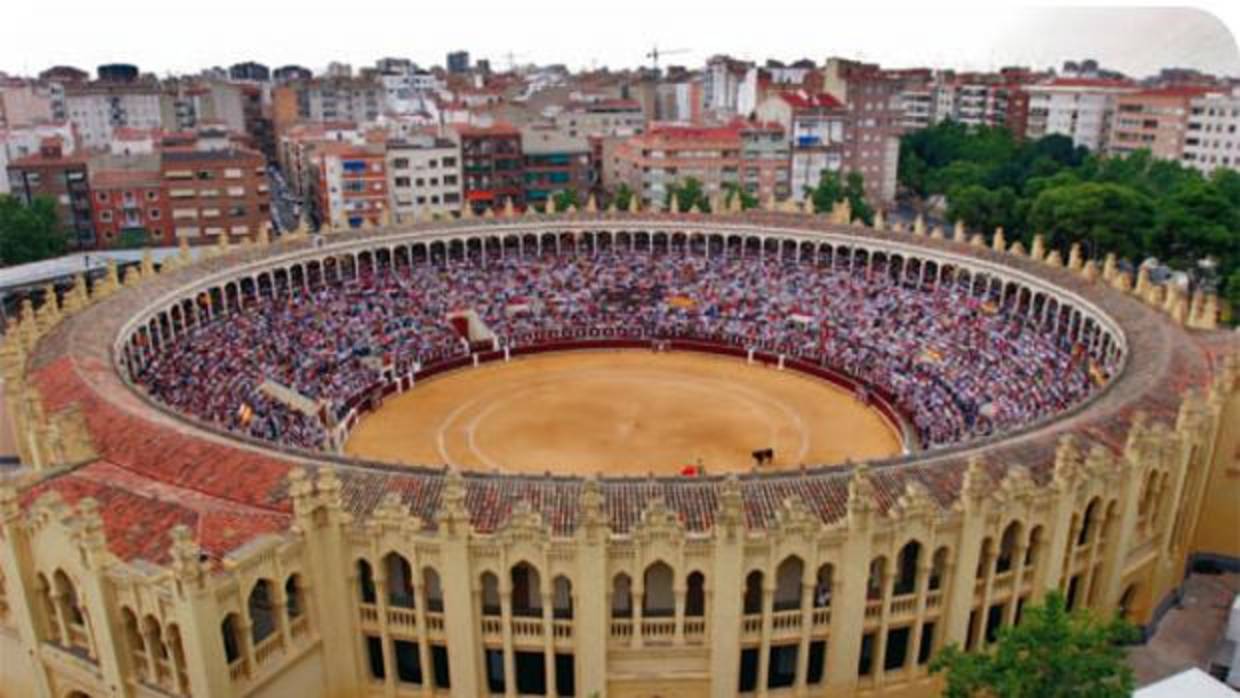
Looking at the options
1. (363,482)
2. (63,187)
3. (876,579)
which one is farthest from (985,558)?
(63,187)

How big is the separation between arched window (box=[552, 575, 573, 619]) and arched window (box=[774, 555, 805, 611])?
793 cm

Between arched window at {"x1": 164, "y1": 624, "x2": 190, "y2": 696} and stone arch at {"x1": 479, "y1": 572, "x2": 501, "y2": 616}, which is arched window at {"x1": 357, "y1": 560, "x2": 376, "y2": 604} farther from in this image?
arched window at {"x1": 164, "y1": 624, "x2": 190, "y2": 696}

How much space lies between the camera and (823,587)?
1405 inches

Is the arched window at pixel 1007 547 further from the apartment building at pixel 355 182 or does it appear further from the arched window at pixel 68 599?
the apartment building at pixel 355 182

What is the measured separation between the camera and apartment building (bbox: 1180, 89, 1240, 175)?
156 metres

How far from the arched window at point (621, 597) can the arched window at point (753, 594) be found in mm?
4480

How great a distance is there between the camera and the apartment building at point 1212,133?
6152 inches

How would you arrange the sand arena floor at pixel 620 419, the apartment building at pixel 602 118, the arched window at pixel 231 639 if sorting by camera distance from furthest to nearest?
the apartment building at pixel 602 118
the sand arena floor at pixel 620 419
the arched window at pixel 231 639

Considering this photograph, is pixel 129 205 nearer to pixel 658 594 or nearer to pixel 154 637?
pixel 154 637

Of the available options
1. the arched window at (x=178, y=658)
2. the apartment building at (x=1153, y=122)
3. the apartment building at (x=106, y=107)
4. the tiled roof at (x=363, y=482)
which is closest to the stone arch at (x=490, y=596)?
the tiled roof at (x=363, y=482)

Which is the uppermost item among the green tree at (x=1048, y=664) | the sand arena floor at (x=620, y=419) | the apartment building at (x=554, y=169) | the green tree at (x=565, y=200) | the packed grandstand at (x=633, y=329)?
the apartment building at (x=554, y=169)

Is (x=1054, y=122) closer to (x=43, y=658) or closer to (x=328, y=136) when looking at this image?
(x=328, y=136)

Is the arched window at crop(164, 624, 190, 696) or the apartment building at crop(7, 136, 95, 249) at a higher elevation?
the apartment building at crop(7, 136, 95, 249)

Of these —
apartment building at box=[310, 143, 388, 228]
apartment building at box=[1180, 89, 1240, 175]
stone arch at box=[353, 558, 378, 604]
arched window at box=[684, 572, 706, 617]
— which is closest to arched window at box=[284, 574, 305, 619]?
stone arch at box=[353, 558, 378, 604]
